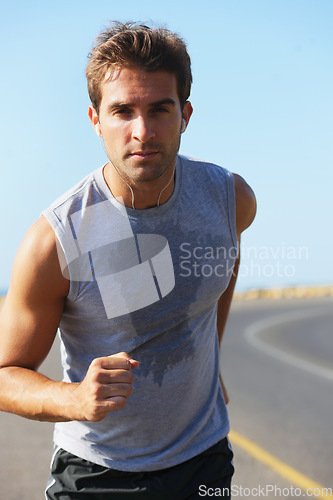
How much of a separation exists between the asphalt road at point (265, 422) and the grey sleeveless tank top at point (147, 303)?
8.40 feet

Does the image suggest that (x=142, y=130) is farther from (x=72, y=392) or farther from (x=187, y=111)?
(x=72, y=392)

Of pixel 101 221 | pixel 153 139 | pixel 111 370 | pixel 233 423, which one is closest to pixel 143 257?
pixel 101 221

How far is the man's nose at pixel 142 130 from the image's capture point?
2.70 metres

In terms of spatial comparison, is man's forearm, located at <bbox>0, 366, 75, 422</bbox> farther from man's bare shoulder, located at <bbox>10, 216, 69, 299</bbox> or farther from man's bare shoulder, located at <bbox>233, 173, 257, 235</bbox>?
man's bare shoulder, located at <bbox>233, 173, 257, 235</bbox>

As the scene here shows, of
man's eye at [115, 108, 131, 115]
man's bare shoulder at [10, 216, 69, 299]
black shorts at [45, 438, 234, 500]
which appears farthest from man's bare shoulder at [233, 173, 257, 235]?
black shorts at [45, 438, 234, 500]

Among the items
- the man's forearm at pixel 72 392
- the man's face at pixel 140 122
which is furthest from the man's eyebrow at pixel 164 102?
the man's forearm at pixel 72 392

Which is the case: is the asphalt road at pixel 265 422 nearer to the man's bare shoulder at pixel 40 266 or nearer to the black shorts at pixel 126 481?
the black shorts at pixel 126 481

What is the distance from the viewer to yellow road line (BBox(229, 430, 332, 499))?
5387 mm

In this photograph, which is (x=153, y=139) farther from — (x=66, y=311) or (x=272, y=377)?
(x=272, y=377)

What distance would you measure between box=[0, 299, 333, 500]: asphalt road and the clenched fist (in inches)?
130

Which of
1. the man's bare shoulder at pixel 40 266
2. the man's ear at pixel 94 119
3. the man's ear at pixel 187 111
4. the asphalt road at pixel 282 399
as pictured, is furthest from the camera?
the asphalt road at pixel 282 399

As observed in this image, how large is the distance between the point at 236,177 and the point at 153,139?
0.78m

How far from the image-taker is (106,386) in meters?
2.30

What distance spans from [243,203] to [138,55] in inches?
36.5
